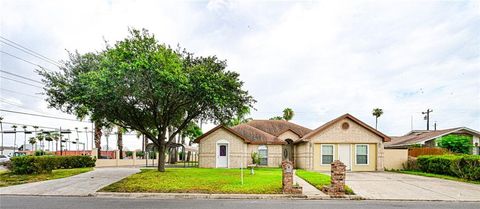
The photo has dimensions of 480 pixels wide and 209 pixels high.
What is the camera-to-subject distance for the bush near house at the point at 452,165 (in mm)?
19781

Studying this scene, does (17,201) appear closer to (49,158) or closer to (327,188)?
(327,188)

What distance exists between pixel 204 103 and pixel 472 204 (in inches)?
574

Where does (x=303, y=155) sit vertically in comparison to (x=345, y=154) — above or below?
below

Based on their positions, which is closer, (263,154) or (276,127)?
(263,154)

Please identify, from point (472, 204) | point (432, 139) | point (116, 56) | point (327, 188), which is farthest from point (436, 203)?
point (432, 139)

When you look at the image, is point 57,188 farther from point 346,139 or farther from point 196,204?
point 346,139

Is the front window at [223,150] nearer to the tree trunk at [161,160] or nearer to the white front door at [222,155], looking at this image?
the white front door at [222,155]

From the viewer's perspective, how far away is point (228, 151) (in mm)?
30375

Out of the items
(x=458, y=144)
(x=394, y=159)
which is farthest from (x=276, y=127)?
(x=458, y=144)

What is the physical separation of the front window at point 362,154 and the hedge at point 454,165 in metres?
3.84

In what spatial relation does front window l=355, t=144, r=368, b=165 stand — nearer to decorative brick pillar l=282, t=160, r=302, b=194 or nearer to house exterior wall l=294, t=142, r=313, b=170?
house exterior wall l=294, t=142, r=313, b=170

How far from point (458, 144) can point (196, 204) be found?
29840 mm

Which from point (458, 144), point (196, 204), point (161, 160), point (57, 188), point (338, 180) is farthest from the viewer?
point (458, 144)

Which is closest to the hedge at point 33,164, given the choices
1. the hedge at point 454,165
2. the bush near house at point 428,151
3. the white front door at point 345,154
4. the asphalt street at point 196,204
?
the asphalt street at point 196,204
